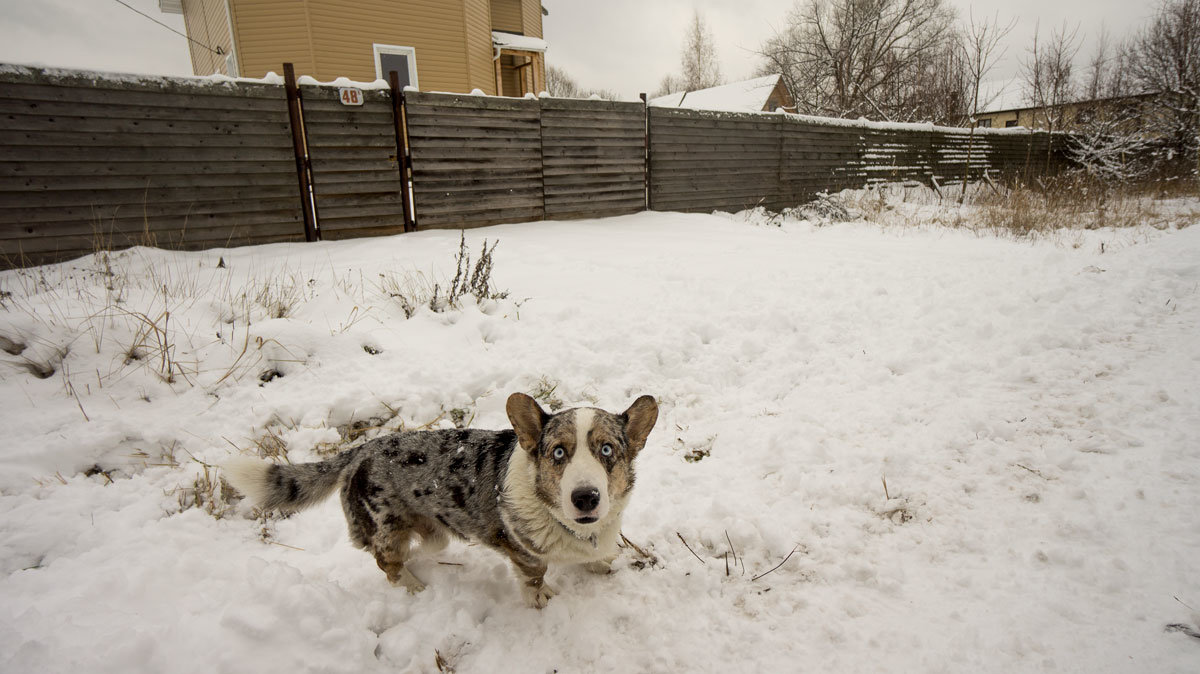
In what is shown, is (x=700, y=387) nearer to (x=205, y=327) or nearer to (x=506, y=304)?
(x=506, y=304)

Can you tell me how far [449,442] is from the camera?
2438mm

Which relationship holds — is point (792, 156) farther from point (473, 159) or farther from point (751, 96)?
point (751, 96)

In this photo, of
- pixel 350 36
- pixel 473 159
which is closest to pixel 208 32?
pixel 350 36

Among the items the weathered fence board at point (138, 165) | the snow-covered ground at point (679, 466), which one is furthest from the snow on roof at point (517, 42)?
the snow-covered ground at point (679, 466)

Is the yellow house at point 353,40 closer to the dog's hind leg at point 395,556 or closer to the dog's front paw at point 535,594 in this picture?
the dog's hind leg at point 395,556

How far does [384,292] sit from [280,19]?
14903 millimetres

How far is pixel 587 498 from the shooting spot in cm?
182

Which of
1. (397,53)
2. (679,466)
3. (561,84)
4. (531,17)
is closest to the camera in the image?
(679,466)

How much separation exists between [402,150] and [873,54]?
87.3ft

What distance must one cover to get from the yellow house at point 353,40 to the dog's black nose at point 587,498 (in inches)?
691

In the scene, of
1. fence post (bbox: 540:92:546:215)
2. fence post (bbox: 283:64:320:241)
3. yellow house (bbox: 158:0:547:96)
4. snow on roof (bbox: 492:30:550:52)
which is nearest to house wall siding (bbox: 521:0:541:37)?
snow on roof (bbox: 492:30:550:52)

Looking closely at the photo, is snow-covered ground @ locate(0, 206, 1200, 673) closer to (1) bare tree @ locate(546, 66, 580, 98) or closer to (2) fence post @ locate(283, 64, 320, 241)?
(2) fence post @ locate(283, 64, 320, 241)

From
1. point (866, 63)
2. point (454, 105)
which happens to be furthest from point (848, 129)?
point (866, 63)

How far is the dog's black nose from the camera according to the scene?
1.82m
